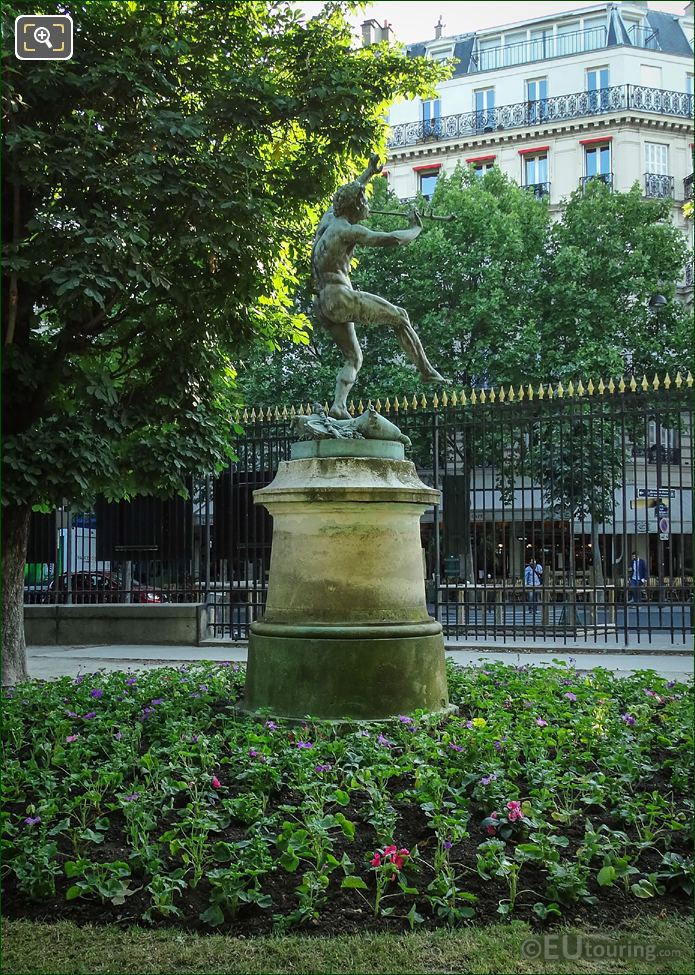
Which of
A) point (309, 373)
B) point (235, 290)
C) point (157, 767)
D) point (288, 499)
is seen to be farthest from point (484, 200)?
point (157, 767)

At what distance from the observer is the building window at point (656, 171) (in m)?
37.5

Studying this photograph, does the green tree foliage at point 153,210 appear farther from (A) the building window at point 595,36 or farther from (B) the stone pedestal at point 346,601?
(A) the building window at point 595,36

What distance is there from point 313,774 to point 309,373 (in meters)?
21.6

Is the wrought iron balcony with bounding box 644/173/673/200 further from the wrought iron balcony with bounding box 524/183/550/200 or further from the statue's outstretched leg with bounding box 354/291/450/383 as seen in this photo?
the statue's outstretched leg with bounding box 354/291/450/383

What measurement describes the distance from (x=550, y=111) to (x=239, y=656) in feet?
105

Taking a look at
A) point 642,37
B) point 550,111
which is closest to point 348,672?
point 550,111

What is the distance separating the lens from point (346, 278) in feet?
24.9

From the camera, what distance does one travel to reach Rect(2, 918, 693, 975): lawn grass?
11.3 feet

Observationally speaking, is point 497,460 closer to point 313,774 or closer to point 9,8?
point 9,8

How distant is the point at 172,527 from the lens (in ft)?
51.2

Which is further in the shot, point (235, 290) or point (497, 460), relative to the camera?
point (497, 460)

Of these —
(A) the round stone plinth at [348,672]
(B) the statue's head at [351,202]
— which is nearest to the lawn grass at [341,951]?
(A) the round stone plinth at [348,672]

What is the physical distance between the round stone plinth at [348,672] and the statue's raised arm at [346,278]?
1.93 meters

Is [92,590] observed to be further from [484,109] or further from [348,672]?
[484,109]
